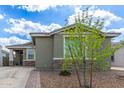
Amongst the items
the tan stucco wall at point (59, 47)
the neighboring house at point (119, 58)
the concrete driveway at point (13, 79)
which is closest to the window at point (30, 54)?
the neighboring house at point (119, 58)

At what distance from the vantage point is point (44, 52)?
20328 mm

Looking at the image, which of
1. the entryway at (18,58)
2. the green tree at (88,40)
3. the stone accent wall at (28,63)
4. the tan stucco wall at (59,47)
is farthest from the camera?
the entryway at (18,58)

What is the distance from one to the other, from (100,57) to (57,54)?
872 centimetres

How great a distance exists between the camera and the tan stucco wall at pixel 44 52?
20.1 meters

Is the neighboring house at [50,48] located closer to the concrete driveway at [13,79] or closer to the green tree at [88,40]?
the concrete driveway at [13,79]

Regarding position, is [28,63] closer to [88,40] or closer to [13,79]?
[13,79]

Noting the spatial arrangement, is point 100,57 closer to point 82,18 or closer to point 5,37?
point 82,18

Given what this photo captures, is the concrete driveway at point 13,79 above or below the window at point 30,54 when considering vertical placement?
below

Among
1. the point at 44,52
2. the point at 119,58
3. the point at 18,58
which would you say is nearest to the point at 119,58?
the point at 119,58

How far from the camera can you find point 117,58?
3033cm

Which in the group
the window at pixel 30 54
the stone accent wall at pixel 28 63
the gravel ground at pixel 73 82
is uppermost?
the window at pixel 30 54
